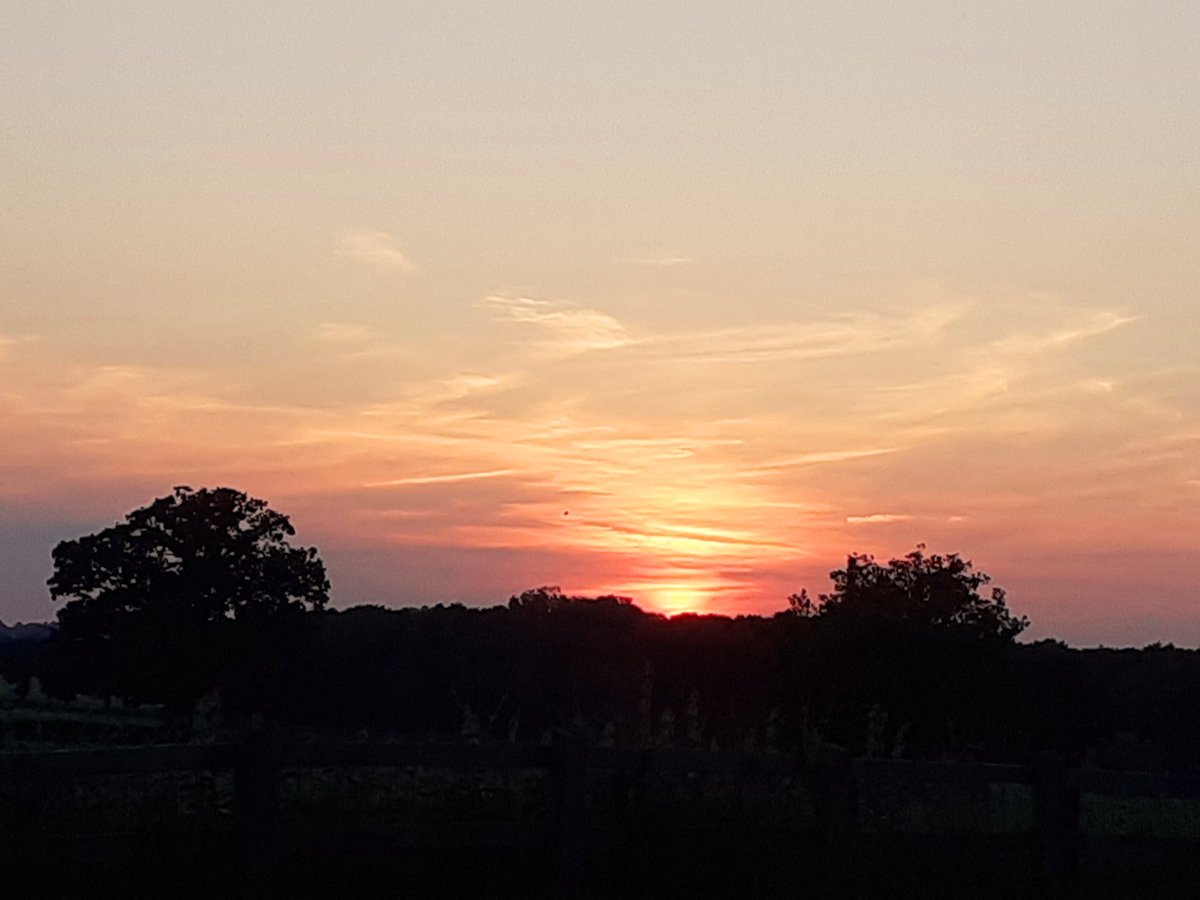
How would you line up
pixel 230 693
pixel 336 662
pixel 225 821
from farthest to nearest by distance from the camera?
pixel 336 662
pixel 230 693
pixel 225 821

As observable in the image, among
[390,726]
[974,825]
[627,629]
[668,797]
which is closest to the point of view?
[668,797]

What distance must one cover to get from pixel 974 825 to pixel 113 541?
46.5 metres

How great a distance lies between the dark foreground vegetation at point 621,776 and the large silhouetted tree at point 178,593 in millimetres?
107

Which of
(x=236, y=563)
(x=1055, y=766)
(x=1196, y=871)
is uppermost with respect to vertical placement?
(x=236, y=563)

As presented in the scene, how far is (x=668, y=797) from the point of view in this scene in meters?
15.0

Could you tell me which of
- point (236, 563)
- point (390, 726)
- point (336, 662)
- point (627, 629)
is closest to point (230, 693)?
point (236, 563)

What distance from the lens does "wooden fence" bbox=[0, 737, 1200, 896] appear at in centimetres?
1120

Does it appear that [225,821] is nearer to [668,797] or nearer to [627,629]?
[668,797]

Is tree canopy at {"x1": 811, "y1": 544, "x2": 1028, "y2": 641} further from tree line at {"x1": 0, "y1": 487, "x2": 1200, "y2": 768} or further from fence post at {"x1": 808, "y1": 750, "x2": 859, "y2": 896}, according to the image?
fence post at {"x1": 808, "y1": 750, "x2": 859, "y2": 896}

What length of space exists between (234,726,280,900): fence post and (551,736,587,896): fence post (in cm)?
246

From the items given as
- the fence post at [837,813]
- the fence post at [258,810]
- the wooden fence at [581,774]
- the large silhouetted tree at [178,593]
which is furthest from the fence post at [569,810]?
the large silhouetted tree at [178,593]

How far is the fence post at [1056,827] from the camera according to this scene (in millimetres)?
15367

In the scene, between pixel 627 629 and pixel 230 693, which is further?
pixel 627 629

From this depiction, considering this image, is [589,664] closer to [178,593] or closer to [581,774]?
[178,593]
